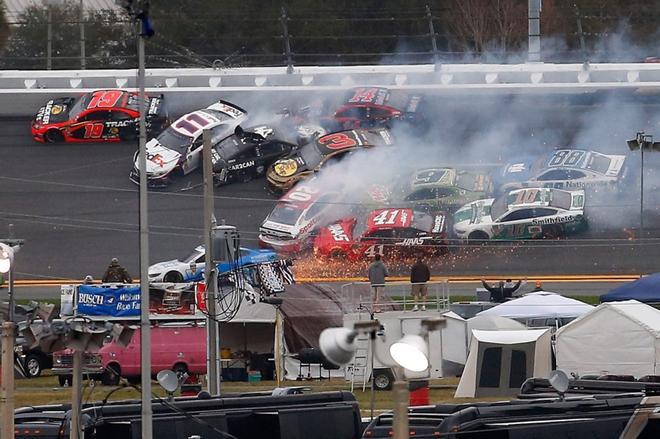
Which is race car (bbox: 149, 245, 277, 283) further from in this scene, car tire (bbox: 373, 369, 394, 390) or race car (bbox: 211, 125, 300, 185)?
car tire (bbox: 373, 369, 394, 390)

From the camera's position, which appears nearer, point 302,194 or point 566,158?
point 302,194

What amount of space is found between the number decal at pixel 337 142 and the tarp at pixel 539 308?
42.5 feet

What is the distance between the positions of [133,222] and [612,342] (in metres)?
17.8

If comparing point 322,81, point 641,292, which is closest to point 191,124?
point 322,81

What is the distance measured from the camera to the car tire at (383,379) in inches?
1005

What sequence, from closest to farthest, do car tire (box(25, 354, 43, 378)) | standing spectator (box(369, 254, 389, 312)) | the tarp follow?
the tarp → standing spectator (box(369, 254, 389, 312)) → car tire (box(25, 354, 43, 378))

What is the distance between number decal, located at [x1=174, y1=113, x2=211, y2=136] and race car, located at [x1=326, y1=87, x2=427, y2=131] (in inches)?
141

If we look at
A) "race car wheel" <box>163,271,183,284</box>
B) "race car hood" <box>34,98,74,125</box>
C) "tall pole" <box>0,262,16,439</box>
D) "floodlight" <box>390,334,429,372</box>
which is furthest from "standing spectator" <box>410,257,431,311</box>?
"race car hood" <box>34,98,74,125</box>

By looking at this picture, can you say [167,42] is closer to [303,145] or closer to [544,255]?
[303,145]

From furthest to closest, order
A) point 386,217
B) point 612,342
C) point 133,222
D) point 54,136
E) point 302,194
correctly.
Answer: point 54,136, point 133,222, point 302,194, point 386,217, point 612,342

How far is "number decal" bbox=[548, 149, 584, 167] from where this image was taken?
39.0 meters

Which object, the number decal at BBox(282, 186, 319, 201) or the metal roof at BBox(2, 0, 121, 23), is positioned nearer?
the number decal at BBox(282, 186, 319, 201)

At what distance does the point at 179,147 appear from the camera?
4069cm

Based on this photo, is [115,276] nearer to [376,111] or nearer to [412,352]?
[376,111]
